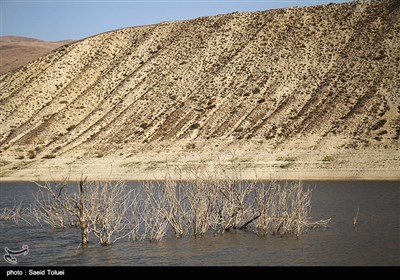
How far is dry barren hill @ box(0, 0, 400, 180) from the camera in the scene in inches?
1996

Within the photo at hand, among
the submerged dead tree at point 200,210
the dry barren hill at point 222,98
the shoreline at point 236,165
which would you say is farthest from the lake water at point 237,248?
the dry barren hill at point 222,98

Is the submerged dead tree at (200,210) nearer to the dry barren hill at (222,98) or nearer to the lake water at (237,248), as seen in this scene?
the lake water at (237,248)

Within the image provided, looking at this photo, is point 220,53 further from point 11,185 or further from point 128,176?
point 11,185

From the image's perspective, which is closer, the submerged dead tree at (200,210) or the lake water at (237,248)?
the lake water at (237,248)

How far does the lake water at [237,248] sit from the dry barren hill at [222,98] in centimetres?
1989

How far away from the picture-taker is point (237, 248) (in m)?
20.1

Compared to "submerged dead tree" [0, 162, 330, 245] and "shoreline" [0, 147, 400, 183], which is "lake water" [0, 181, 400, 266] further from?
"shoreline" [0, 147, 400, 183]

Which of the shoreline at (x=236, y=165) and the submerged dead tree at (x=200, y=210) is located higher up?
the submerged dead tree at (x=200, y=210)

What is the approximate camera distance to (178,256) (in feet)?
62.8

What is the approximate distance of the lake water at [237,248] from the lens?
60.3ft

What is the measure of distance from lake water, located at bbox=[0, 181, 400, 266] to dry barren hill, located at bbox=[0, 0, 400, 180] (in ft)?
65.3

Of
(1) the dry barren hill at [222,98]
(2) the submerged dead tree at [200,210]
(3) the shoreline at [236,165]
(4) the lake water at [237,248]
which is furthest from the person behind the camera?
(1) the dry barren hill at [222,98]

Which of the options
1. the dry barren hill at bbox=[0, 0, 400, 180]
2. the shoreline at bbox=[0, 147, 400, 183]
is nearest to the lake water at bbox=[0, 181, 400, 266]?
the shoreline at bbox=[0, 147, 400, 183]

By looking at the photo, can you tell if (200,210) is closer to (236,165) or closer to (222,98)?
(236,165)
